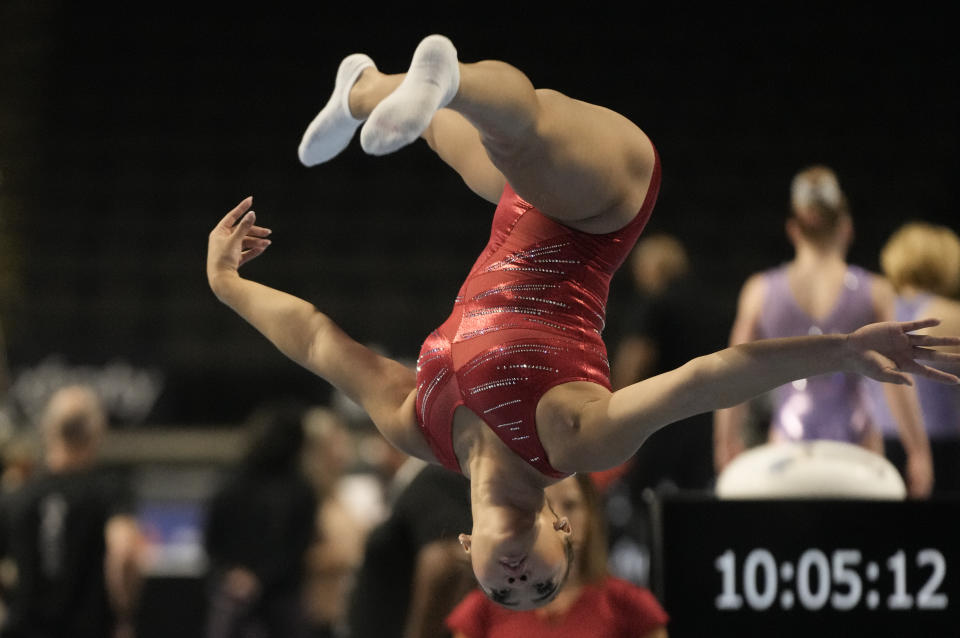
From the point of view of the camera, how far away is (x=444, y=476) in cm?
351

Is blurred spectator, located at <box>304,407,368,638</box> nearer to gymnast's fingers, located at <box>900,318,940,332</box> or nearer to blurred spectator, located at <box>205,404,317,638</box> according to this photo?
blurred spectator, located at <box>205,404,317,638</box>

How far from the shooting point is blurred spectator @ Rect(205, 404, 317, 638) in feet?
16.0

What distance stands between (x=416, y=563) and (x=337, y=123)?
1.66 meters

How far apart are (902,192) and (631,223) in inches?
259

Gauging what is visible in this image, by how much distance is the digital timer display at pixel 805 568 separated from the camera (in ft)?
9.82

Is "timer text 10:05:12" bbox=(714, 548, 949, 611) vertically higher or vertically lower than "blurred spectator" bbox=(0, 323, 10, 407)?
lower

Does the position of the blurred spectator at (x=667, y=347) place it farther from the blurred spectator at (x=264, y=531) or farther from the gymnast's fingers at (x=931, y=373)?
the gymnast's fingers at (x=931, y=373)

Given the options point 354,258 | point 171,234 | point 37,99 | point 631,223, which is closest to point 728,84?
point 354,258

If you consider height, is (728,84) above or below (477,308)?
above

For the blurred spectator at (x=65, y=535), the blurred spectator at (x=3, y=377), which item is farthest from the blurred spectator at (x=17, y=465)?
the blurred spectator at (x=3, y=377)

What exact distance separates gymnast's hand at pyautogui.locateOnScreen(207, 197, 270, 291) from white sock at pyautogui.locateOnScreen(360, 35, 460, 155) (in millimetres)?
713

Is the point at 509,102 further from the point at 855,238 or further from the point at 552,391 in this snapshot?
the point at 855,238

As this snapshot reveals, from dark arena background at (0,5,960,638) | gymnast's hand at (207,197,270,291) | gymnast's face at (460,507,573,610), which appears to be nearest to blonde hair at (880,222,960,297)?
gymnast's face at (460,507,573,610)

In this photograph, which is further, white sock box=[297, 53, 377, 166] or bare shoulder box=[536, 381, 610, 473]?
white sock box=[297, 53, 377, 166]
